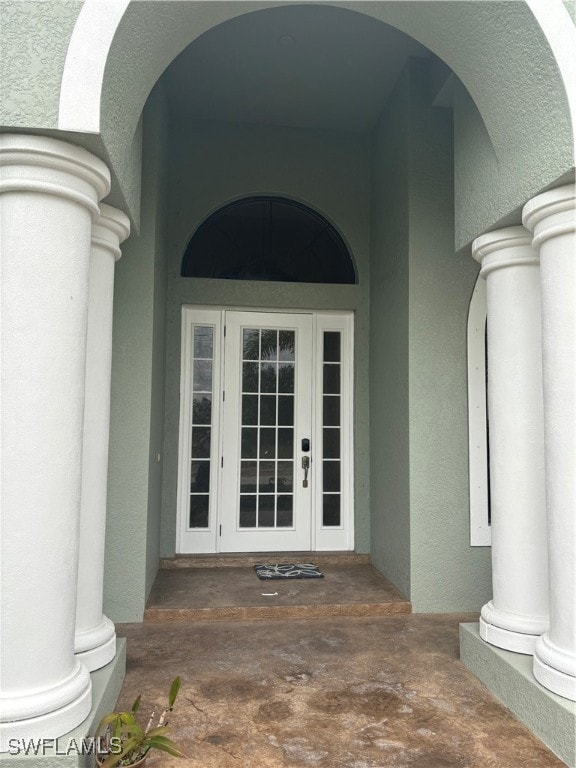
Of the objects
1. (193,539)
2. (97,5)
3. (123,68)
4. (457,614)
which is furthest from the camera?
(193,539)

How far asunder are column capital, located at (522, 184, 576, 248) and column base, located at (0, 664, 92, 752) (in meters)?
2.73

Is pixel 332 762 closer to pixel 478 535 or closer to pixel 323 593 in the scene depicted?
pixel 323 593

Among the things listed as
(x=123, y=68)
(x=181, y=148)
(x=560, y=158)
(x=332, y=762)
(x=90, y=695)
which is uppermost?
(x=181, y=148)

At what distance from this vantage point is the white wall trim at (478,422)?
4.29m

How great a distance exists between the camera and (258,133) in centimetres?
536

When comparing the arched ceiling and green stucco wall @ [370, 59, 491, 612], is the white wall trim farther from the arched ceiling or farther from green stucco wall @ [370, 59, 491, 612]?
the arched ceiling

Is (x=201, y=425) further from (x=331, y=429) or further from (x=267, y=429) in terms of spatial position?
(x=331, y=429)

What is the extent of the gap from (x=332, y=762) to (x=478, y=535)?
92.5 inches

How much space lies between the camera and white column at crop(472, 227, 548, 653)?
9.58 feet

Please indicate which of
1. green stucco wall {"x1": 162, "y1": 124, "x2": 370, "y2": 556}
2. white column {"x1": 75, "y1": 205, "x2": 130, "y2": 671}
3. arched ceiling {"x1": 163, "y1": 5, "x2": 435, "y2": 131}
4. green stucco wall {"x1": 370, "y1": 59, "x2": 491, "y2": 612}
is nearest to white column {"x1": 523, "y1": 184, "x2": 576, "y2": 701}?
green stucco wall {"x1": 370, "y1": 59, "x2": 491, "y2": 612}

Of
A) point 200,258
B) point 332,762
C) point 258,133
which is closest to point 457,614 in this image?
point 332,762

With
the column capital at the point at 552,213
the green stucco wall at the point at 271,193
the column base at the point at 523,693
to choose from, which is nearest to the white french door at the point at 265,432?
the green stucco wall at the point at 271,193

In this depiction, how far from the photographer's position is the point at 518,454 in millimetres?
2979
